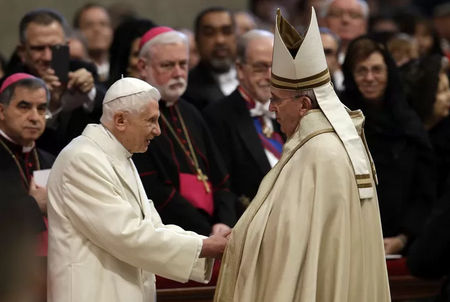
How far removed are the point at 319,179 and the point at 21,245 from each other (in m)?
1.95

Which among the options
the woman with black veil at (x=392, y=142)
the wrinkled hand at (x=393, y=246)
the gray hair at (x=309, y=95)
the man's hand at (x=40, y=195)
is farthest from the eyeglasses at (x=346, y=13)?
the gray hair at (x=309, y=95)

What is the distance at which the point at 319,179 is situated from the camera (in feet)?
15.3

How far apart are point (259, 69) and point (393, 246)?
1633 millimetres

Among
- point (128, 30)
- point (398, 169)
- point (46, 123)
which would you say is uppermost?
point (128, 30)

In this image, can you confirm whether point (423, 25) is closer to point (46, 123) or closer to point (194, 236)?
point (46, 123)

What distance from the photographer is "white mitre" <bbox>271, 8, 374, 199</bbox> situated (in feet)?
15.6

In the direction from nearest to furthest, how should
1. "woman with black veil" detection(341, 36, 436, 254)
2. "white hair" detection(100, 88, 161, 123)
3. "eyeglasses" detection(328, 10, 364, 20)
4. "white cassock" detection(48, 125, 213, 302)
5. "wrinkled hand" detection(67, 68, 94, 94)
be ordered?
"white cassock" detection(48, 125, 213, 302) → "white hair" detection(100, 88, 161, 123) → "woman with black veil" detection(341, 36, 436, 254) → "wrinkled hand" detection(67, 68, 94, 94) → "eyeglasses" detection(328, 10, 364, 20)

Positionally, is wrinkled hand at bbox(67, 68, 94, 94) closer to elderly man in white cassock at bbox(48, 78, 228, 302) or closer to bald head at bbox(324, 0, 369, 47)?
elderly man in white cassock at bbox(48, 78, 228, 302)

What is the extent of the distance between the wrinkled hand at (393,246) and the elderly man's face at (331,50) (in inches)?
86.3

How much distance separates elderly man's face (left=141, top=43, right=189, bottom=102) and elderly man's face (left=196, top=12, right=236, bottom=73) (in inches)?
74.6

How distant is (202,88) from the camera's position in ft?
27.2

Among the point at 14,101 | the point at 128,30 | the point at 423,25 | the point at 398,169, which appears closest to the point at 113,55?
the point at 128,30

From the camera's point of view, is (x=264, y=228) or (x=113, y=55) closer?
(x=264, y=228)

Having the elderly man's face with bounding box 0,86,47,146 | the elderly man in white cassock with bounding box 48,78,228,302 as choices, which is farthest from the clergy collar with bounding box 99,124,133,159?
the elderly man's face with bounding box 0,86,47,146
